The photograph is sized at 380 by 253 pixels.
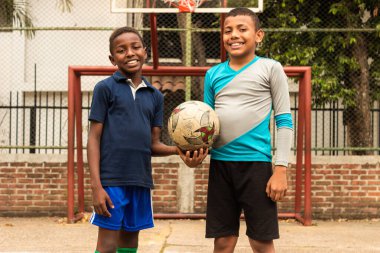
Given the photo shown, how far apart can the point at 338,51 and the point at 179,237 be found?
4079 millimetres

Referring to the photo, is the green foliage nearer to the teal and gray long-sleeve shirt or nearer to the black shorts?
the teal and gray long-sleeve shirt

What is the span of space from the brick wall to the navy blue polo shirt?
4158mm

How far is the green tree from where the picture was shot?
8.71 m

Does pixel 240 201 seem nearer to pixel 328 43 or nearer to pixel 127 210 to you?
pixel 127 210

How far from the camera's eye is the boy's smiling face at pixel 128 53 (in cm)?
382

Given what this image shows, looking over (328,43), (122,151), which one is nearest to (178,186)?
(328,43)

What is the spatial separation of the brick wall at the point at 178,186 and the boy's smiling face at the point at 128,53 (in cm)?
417

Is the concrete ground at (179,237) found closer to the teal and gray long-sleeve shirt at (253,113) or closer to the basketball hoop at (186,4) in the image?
the teal and gray long-sleeve shirt at (253,113)

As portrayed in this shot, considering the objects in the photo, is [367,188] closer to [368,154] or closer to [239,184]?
[368,154]

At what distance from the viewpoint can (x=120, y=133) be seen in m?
3.72

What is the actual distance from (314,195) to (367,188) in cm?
68

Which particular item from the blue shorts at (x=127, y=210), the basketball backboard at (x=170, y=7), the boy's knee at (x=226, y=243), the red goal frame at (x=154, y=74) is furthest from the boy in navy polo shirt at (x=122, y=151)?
the red goal frame at (x=154, y=74)

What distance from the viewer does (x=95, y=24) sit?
11.3 m

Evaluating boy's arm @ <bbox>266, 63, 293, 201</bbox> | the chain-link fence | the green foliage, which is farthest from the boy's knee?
the green foliage
